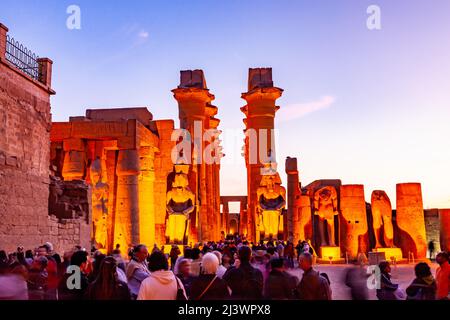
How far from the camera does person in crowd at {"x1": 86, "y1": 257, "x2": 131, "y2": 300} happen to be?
161 inches

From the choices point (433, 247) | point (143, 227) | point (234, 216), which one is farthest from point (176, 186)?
point (234, 216)

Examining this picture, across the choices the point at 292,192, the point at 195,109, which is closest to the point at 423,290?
the point at 292,192

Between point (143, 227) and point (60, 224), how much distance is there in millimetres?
8348

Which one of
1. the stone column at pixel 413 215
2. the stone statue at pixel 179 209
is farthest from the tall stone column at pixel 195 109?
the stone column at pixel 413 215

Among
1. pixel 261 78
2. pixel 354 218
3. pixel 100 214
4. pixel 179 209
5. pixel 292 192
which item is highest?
pixel 261 78

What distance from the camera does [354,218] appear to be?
19.8m

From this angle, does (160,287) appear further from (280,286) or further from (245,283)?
(280,286)

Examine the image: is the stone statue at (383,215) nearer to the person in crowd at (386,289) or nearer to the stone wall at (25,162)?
the stone wall at (25,162)

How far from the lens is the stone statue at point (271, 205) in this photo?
2320 cm

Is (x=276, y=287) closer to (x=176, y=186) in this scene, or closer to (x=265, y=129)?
(x=176, y=186)

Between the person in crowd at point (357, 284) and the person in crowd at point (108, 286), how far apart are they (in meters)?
2.40

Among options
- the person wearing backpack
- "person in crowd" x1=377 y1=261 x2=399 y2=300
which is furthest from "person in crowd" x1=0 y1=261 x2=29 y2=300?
"person in crowd" x1=377 y1=261 x2=399 y2=300

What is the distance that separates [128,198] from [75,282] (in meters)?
15.3

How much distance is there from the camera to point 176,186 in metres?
21.4
